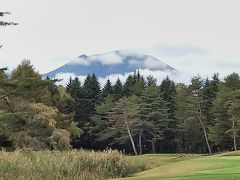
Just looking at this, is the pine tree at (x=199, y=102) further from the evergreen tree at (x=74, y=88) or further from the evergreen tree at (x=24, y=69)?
the evergreen tree at (x=24, y=69)

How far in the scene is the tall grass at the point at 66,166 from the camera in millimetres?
18109

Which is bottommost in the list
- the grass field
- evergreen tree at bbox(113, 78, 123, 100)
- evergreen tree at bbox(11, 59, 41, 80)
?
the grass field

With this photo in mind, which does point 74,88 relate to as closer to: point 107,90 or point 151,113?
point 107,90

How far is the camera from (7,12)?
893 inches

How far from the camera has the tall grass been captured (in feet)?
59.4

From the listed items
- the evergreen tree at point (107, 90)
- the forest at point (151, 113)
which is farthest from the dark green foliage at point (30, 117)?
the evergreen tree at point (107, 90)

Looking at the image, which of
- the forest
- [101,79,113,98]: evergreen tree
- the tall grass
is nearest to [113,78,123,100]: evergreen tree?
the forest

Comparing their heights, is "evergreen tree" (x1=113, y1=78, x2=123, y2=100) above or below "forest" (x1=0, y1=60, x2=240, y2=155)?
above

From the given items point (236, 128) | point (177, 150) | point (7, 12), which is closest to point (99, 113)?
point (177, 150)

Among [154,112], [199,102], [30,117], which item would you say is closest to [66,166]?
[30,117]

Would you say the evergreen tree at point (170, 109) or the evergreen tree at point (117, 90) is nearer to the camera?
the evergreen tree at point (170, 109)

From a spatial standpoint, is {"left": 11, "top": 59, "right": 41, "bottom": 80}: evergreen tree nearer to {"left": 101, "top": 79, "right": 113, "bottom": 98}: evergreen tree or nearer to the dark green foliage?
the dark green foliage

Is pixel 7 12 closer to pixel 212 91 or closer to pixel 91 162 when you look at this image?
pixel 91 162

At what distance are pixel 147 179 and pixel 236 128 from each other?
45306 millimetres
